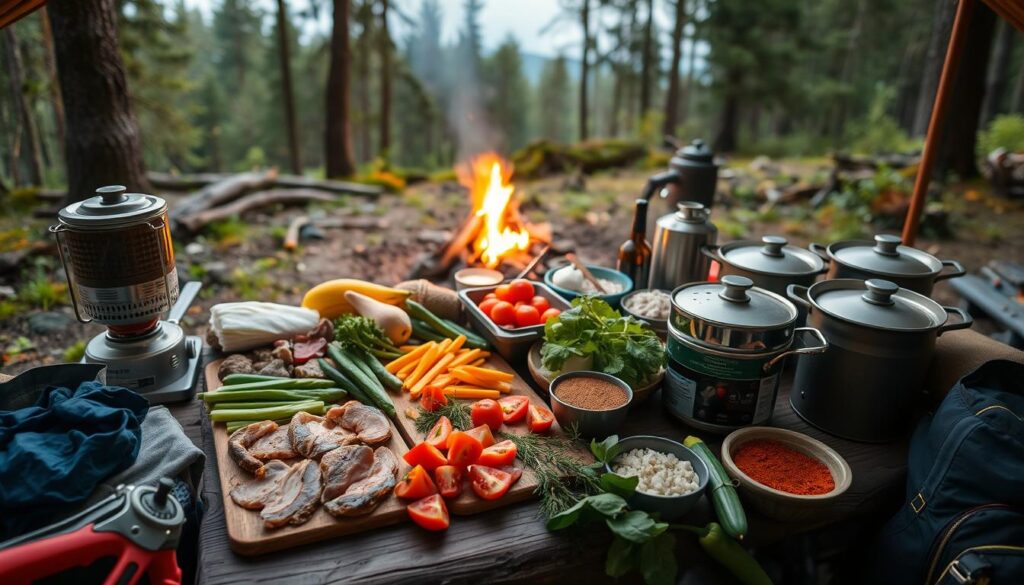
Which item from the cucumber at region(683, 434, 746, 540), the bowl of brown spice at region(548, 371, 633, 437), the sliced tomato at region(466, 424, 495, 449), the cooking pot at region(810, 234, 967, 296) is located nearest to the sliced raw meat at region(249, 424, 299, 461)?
the sliced tomato at region(466, 424, 495, 449)

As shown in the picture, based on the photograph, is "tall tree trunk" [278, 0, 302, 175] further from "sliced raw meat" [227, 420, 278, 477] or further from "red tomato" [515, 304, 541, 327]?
"sliced raw meat" [227, 420, 278, 477]

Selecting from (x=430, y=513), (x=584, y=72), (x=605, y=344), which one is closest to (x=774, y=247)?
(x=605, y=344)

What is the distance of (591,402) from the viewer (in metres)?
2.35

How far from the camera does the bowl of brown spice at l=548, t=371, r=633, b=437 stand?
2.29 metres

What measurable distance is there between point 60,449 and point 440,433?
4.11ft

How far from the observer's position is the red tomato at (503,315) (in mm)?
3064

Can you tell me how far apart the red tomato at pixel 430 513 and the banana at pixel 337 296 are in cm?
161

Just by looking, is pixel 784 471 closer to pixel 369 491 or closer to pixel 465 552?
pixel 465 552

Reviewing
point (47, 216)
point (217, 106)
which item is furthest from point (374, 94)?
point (47, 216)

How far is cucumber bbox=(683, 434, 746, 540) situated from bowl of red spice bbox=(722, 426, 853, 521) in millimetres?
46

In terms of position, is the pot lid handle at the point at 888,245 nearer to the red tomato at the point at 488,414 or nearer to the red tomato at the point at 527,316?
the red tomato at the point at 527,316

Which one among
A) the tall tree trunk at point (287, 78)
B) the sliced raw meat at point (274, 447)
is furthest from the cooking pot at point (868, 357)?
the tall tree trunk at point (287, 78)

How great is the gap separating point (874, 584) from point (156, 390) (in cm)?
307

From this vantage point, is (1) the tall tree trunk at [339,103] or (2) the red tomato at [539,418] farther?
(1) the tall tree trunk at [339,103]
